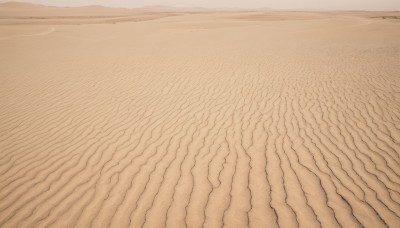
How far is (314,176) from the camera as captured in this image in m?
3.60

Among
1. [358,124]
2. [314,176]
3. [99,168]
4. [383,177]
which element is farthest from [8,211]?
[358,124]

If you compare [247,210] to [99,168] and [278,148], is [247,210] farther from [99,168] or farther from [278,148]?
[99,168]

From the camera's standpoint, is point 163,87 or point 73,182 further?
point 163,87

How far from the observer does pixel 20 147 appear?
4.66 metres

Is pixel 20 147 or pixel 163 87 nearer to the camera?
pixel 20 147

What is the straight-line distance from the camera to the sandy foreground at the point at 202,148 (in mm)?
3068

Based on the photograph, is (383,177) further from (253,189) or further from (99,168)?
(99,168)

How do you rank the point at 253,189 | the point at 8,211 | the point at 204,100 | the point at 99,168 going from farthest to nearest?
the point at 204,100 → the point at 99,168 → the point at 253,189 → the point at 8,211

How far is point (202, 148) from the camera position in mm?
4461

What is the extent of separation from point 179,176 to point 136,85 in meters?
5.13

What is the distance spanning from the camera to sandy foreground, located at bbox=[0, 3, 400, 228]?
3068 millimetres

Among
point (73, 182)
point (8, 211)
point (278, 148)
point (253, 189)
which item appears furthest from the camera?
point (278, 148)

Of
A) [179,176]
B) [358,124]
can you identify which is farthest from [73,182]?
[358,124]

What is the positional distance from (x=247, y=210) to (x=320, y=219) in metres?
0.84
